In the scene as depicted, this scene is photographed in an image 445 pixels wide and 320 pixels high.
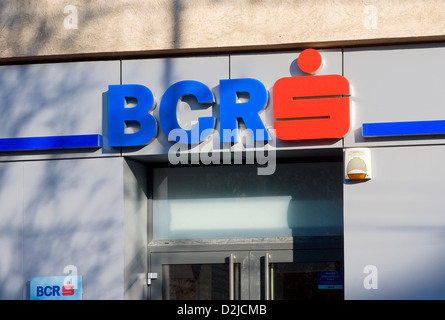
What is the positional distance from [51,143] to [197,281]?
2056mm

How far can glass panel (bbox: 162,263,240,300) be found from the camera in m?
8.47

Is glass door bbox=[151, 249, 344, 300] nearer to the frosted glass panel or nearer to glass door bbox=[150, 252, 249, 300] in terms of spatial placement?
glass door bbox=[150, 252, 249, 300]

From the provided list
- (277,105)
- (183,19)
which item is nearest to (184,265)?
(277,105)

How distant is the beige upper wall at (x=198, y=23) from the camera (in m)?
7.91

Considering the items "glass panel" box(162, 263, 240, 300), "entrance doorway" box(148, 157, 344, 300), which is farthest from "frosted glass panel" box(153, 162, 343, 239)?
"glass panel" box(162, 263, 240, 300)

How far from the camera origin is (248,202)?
8539mm

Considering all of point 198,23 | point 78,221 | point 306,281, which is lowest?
point 306,281

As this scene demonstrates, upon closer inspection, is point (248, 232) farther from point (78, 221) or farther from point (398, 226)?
point (78, 221)

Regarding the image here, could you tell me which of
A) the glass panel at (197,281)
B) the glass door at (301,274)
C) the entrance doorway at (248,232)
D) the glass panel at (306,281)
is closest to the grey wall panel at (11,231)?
the entrance doorway at (248,232)

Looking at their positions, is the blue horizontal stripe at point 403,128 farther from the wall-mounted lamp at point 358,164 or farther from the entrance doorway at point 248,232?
the entrance doorway at point 248,232

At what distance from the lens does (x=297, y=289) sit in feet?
27.5

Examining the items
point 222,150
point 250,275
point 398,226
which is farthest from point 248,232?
point 398,226
